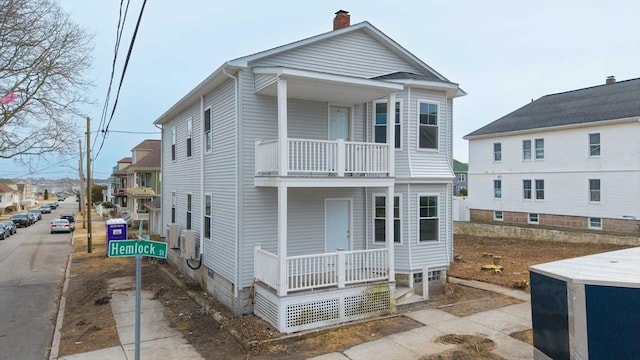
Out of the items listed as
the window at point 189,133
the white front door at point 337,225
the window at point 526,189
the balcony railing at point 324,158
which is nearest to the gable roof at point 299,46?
the window at point 189,133

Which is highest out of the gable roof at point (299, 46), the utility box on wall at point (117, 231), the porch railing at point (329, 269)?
the gable roof at point (299, 46)

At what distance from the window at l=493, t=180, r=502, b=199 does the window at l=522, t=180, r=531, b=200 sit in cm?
179

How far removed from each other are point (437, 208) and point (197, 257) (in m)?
8.12

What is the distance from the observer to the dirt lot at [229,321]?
867cm

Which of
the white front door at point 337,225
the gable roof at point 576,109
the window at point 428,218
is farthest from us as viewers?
the gable roof at point 576,109

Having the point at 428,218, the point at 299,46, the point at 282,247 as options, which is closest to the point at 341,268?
the point at 282,247

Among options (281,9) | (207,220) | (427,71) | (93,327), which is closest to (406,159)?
(427,71)

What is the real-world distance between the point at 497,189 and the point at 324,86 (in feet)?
74.4

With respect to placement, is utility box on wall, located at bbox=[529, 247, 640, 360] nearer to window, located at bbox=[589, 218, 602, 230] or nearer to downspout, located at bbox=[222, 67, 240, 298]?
downspout, located at bbox=[222, 67, 240, 298]

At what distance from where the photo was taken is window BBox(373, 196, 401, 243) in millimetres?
12219

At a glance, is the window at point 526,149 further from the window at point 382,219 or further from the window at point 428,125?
the window at point 382,219

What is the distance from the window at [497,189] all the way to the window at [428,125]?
720 inches

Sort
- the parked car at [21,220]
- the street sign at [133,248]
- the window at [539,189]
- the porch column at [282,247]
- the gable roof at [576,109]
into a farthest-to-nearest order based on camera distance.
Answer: the parked car at [21,220]
the window at [539,189]
the gable roof at [576,109]
the porch column at [282,247]
the street sign at [133,248]

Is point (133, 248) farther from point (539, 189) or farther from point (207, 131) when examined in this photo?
point (539, 189)
